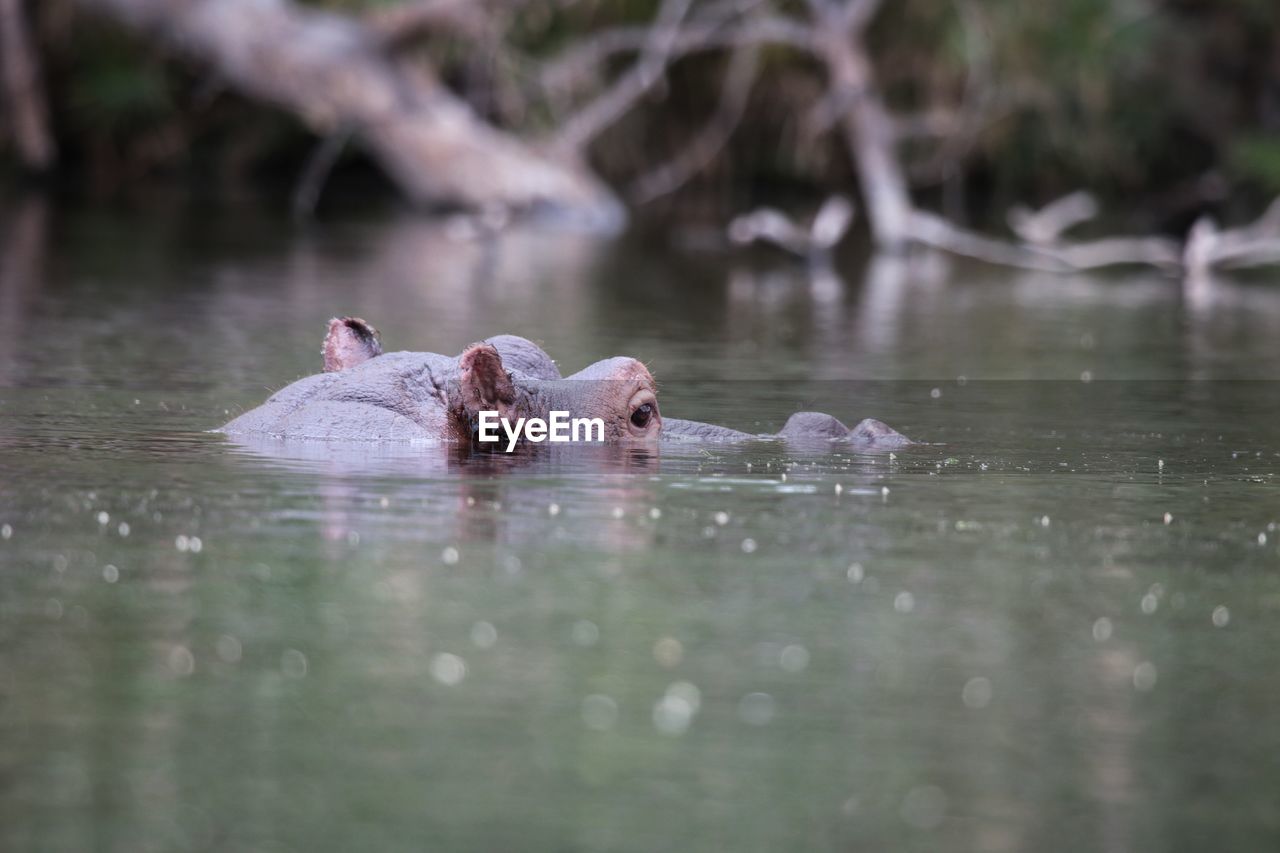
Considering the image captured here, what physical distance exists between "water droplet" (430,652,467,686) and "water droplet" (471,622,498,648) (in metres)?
0.13

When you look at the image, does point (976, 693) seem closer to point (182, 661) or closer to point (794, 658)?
point (794, 658)

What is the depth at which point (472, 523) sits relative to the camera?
23.4 ft

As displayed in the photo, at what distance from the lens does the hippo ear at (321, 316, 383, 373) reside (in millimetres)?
9422

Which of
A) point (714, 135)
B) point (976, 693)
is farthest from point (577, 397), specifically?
point (714, 135)

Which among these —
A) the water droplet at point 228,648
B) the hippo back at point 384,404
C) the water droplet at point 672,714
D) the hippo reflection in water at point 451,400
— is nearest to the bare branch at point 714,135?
the hippo reflection in water at point 451,400

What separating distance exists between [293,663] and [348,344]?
4.27m

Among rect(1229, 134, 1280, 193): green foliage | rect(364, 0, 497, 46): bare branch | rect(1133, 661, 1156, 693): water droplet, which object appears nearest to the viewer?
rect(1133, 661, 1156, 693): water droplet

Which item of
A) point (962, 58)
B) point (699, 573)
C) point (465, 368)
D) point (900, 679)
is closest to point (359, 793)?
point (900, 679)

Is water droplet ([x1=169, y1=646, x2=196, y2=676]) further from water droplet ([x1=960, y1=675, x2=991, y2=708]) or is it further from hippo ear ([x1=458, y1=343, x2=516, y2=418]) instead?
hippo ear ([x1=458, y1=343, x2=516, y2=418])

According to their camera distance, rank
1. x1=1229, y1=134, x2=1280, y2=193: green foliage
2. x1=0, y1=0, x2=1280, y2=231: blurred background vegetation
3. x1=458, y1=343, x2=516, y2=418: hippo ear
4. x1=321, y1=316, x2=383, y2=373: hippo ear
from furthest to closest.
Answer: x1=1229, y1=134, x2=1280, y2=193: green foliage → x1=0, y1=0, x2=1280, y2=231: blurred background vegetation → x1=321, y1=316, x2=383, y2=373: hippo ear → x1=458, y1=343, x2=516, y2=418: hippo ear

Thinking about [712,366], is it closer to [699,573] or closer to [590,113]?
[699,573]

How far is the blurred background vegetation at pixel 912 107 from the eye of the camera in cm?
2620

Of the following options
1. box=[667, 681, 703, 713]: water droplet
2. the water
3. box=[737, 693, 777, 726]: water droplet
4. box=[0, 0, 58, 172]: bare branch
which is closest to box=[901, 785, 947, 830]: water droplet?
the water

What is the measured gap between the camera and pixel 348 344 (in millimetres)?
9469
